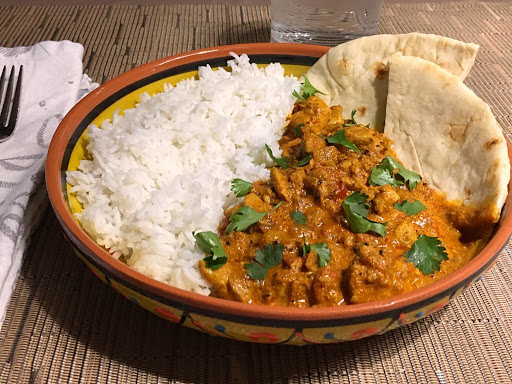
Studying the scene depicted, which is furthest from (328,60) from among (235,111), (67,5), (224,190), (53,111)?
(67,5)

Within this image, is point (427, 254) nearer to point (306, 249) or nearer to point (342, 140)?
point (306, 249)

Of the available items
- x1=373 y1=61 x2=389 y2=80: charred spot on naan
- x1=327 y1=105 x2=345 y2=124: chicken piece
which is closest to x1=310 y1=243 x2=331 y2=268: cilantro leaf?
x1=327 y1=105 x2=345 y2=124: chicken piece

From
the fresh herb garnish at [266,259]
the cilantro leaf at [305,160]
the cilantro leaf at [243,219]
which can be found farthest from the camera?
the cilantro leaf at [305,160]

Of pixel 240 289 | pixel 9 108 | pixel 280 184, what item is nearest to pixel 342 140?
pixel 280 184

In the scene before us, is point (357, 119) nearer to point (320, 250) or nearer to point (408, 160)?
point (408, 160)

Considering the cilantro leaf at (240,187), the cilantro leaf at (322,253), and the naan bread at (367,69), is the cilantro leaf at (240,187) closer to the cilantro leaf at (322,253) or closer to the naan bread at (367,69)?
the cilantro leaf at (322,253)

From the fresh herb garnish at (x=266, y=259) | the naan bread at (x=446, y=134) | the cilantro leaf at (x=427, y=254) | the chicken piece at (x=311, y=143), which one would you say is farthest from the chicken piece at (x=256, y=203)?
the naan bread at (x=446, y=134)
